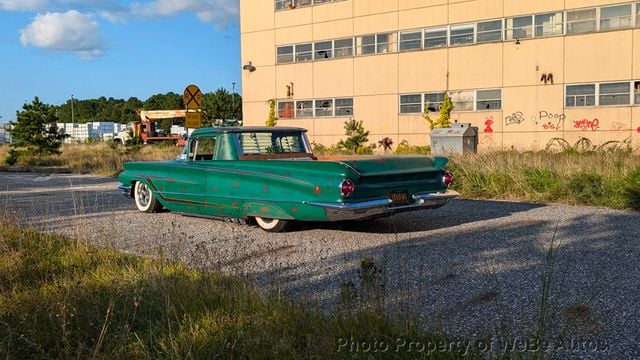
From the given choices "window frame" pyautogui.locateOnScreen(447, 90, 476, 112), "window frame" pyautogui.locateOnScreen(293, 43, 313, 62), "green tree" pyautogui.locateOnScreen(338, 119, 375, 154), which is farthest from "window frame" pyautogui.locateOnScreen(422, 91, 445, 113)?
"window frame" pyautogui.locateOnScreen(293, 43, 313, 62)

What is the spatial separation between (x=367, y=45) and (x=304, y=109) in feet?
18.2

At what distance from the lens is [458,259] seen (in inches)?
241

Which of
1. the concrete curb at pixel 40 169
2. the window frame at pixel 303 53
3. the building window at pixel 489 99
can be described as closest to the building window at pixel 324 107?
the window frame at pixel 303 53

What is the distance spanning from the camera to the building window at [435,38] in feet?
102

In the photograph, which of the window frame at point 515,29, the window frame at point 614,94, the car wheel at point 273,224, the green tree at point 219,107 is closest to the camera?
the car wheel at point 273,224

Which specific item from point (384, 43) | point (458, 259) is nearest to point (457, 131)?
point (384, 43)

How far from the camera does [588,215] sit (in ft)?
29.9

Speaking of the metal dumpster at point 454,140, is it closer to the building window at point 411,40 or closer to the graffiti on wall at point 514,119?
the graffiti on wall at point 514,119

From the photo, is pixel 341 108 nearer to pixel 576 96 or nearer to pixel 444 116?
pixel 444 116

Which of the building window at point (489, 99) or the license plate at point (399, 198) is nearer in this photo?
the license plate at point (399, 198)

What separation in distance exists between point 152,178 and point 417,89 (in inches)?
941

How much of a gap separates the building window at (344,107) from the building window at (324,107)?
1.61ft

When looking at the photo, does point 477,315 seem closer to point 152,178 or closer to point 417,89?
point 152,178

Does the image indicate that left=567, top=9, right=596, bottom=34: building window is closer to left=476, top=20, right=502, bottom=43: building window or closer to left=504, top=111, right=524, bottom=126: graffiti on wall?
left=476, top=20, right=502, bottom=43: building window
